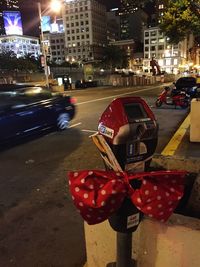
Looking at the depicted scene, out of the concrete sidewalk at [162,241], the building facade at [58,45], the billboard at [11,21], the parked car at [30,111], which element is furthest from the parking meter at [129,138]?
the building facade at [58,45]

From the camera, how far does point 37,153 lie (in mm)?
7094

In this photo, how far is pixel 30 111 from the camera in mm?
8000

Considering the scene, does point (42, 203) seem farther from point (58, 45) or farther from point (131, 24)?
point (131, 24)

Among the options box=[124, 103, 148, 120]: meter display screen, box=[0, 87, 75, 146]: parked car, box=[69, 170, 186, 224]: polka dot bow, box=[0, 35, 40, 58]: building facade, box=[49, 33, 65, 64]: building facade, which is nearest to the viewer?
box=[69, 170, 186, 224]: polka dot bow

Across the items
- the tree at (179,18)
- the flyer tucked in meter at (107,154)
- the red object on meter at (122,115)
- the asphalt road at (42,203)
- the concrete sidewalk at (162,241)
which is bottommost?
the asphalt road at (42,203)

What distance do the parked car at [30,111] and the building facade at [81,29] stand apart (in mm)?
133750

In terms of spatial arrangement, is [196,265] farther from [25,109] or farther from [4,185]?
[25,109]

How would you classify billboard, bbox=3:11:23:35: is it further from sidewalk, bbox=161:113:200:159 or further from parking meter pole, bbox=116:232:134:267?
parking meter pole, bbox=116:232:134:267

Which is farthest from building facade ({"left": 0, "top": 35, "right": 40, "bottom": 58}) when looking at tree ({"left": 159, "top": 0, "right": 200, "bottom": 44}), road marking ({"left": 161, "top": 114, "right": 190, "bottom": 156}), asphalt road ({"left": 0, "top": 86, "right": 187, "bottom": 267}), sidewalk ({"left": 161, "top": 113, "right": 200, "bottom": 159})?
asphalt road ({"left": 0, "top": 86, "right": 187, "bottom": 267})

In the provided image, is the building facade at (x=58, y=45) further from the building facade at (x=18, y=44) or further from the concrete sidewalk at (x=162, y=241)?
the concrete sidewalk at (x=162, y=241)

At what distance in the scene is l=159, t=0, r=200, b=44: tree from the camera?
37.1 feet

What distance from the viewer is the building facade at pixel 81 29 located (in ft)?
465

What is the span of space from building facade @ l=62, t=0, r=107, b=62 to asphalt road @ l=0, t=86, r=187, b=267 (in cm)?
13618

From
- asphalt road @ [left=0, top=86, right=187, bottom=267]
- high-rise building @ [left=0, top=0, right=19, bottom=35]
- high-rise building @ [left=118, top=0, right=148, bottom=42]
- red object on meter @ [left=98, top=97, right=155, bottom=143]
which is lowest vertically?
asphalt road @ [left=0, top=86, right=187, bottom=267]
